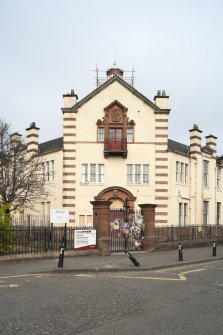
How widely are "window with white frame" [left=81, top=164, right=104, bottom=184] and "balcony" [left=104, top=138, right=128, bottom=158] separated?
129cm

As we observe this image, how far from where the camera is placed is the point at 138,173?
38312mm

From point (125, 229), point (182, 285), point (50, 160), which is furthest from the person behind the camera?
point (50, 160)

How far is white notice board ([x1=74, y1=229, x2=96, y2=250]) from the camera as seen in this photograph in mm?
22219

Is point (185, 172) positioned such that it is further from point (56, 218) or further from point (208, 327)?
point (208, 327)

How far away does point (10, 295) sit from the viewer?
1124 centimetres

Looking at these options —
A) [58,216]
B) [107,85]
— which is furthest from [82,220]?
[58,216]

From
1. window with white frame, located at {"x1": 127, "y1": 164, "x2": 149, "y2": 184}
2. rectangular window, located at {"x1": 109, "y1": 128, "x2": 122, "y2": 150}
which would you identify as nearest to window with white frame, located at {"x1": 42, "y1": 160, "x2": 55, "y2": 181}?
rectangular window, located at {"x1": 109, "y1": 128, "x2": 122, "y2": 150}

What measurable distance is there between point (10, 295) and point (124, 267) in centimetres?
709

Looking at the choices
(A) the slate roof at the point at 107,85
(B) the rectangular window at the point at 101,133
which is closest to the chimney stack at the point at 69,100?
(A) the slate roof at the point at 107,85

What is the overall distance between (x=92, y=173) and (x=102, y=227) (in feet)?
50.8

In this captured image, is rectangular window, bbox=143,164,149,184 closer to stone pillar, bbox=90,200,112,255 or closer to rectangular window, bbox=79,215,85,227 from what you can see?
rectangular window, bbox=79,215,85,227

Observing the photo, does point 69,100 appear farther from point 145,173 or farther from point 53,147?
point 145,173

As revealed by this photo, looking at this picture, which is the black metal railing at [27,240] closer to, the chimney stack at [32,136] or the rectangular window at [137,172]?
the rectangular window at [137,172]

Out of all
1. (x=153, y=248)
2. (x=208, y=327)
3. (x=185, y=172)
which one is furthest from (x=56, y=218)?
(x=185, y=172)
